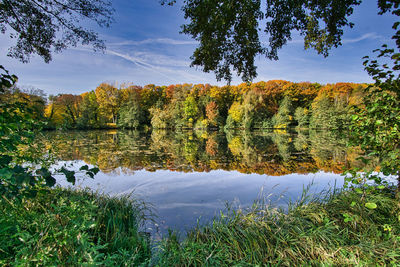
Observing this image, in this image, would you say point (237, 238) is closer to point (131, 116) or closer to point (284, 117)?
point (284, 117)

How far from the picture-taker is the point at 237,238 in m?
2.88

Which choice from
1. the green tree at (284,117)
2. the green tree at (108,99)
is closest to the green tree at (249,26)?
the green tree at (284,117)

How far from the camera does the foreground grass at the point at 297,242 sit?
2375 millimetres

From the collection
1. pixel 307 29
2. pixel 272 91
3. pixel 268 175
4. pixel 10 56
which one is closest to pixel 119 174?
pixel 10 56

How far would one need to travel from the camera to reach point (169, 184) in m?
6.57

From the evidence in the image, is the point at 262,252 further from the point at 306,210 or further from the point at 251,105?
the point at 251,105

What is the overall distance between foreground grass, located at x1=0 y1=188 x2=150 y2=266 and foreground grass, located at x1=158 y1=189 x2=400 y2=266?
1.79 ft

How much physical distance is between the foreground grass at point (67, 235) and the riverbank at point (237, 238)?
0.01 m

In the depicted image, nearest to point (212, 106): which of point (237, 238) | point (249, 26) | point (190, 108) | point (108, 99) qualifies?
point (190, 108)

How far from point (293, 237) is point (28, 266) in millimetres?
2923

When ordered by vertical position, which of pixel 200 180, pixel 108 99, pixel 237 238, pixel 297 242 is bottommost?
pixel 200 180

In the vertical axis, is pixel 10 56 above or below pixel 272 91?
below

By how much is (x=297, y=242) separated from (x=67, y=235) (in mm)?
2549

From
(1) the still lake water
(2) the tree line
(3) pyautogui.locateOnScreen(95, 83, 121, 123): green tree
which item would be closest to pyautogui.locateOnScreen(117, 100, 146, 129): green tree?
(2) the tree line
